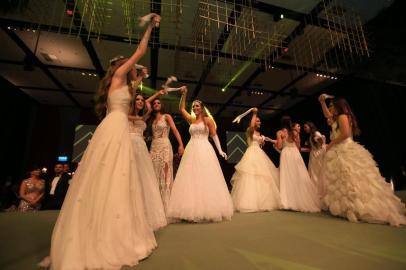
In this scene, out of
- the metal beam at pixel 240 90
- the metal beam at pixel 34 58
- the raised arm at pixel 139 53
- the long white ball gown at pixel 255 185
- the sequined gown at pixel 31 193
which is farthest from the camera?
the metal beam at pixel 240 90

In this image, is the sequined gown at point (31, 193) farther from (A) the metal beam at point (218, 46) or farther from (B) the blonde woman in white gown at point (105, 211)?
(A) the metal beam at point (218, 46)

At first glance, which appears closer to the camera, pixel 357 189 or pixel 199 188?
pixel 357 189

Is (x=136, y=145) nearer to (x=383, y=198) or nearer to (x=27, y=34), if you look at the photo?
(x=383, y=198)

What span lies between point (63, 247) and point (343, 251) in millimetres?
1938

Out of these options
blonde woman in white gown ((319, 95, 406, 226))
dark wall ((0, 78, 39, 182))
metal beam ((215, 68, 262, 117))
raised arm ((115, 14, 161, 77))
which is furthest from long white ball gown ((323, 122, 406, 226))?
dark wall ((0, 78, 39, 182))

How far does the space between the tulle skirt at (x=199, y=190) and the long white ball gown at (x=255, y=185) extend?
984 millimetres

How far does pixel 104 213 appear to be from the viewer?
1337 mm

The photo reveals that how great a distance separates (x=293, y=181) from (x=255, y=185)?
735 mm

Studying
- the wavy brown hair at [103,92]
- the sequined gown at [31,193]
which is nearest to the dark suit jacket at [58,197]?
the sequined gown at [31,193]

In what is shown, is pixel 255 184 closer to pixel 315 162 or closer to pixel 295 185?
pixel 295 185

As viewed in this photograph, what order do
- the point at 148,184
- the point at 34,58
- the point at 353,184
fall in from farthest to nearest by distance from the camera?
the point at 34,58
the point at 353,184
the point at 148,184

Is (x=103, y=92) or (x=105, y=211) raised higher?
(x=103, y=92)

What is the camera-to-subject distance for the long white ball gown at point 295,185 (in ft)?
11.9

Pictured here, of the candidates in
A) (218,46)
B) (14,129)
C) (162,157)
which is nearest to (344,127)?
(162,157)
